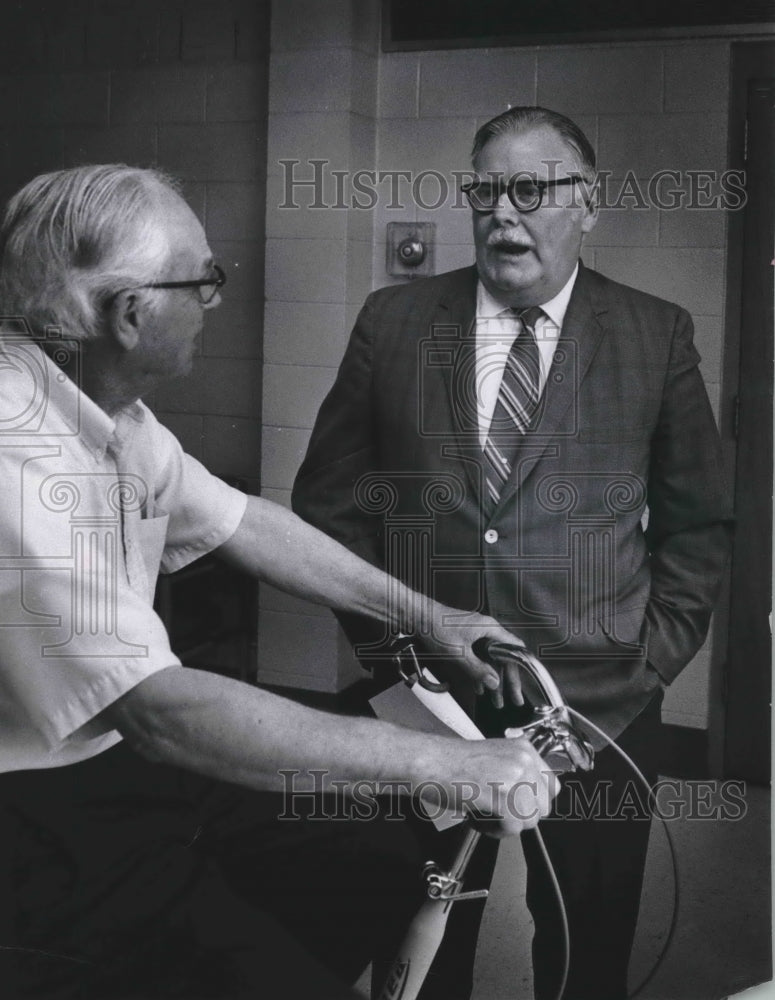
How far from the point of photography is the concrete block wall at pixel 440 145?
1938 millimetres

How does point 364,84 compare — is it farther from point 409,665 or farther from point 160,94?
point 409,665

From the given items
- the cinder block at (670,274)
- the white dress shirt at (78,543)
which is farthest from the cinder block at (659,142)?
the white dress shirt at (78,543)

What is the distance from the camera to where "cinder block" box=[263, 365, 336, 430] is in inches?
77.2

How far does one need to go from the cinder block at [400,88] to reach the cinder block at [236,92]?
198 mm

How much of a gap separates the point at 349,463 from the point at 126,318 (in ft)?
1.70

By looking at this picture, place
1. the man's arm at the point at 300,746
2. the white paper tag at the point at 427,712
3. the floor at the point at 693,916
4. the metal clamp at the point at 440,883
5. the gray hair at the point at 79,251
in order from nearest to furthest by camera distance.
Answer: the man's arm at the point at 300,746, the gray hair at the point at 79,251, the metal clamp at the point at 440,883, the white paper tag at the point at 427,712, the floor at the point at 693,916

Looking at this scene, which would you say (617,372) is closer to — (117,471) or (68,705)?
(117,471)

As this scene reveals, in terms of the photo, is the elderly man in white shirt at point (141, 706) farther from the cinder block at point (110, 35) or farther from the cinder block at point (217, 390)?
the cinder block at point (110, 35)

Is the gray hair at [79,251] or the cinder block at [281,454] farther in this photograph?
the cinder block at [281,454]

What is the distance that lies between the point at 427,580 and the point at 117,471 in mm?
573

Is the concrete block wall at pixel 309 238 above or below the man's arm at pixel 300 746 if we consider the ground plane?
above

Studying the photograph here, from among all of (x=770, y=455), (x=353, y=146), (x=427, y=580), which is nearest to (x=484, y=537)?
(x=427, y=580)

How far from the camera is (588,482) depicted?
2010mm

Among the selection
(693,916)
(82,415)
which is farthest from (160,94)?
(693,916)
